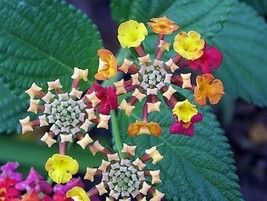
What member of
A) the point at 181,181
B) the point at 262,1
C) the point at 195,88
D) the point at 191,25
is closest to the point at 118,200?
the point at 181,181

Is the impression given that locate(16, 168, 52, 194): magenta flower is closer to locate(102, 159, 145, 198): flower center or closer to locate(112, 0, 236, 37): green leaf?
locate(102, 159, 145, 198): flower center

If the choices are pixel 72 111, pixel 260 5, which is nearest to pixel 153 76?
pixel 72 111

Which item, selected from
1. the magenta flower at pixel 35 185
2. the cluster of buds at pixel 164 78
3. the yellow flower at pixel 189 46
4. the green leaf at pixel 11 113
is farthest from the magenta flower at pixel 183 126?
the green leaf at pixel 11 113

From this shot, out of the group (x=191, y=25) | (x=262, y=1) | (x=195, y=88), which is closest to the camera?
(x=195, y=88)

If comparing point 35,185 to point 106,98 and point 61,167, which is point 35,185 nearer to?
point 61,167

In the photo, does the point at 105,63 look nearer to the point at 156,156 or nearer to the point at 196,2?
the point at 156,156

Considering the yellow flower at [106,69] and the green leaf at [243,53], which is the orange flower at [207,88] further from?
the green leaf at [243,53]
